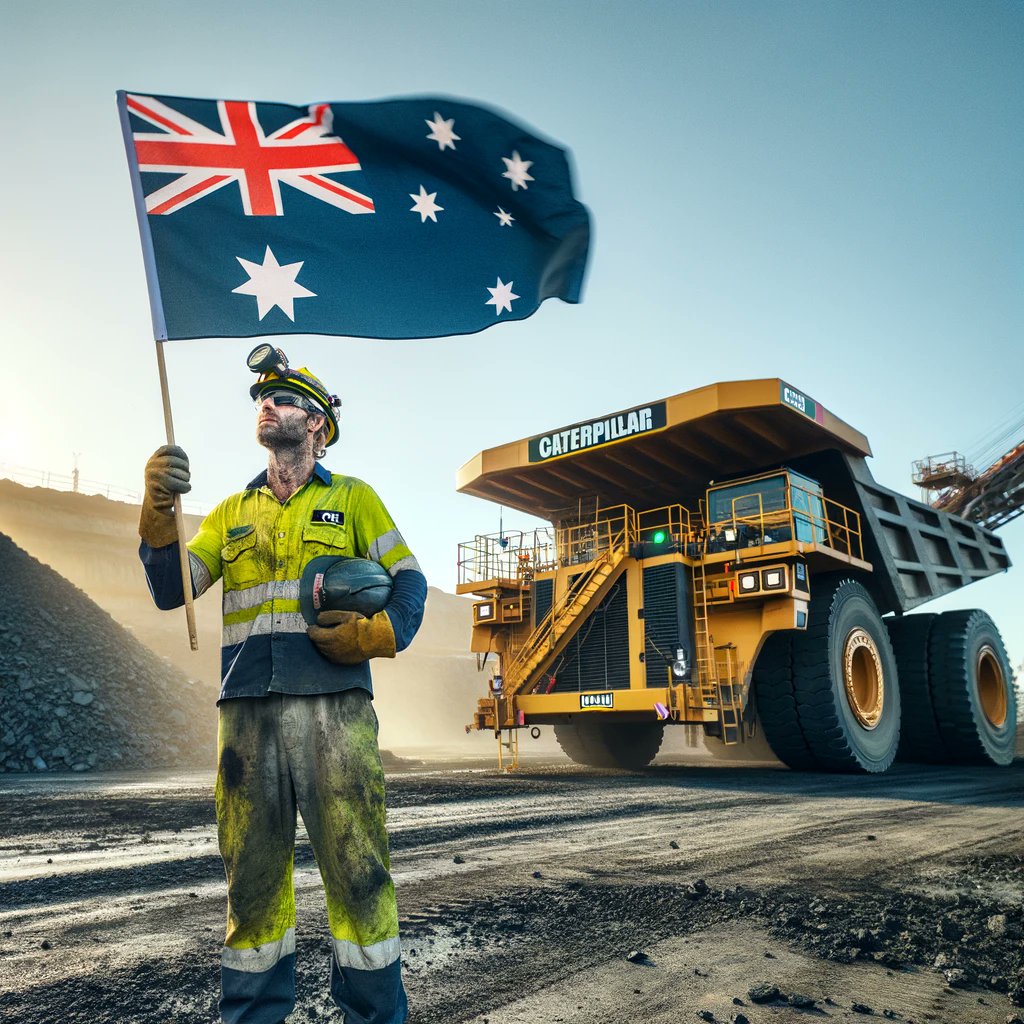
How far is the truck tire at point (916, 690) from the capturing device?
1252 cm

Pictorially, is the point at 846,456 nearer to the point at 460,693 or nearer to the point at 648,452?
the point at 648,452

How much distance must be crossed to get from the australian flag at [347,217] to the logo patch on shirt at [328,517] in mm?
885

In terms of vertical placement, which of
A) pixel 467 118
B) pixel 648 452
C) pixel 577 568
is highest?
pixel 648 452

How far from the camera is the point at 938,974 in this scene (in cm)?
270

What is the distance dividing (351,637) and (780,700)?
910 centimetres

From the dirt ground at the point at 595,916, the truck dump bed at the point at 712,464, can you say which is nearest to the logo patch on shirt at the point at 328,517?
the dirt ground at the point at 595,916

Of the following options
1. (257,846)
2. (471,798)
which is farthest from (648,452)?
(257,846)

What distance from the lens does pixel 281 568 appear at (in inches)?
90.3

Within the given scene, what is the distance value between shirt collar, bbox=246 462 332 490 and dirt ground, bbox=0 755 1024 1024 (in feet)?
5.04

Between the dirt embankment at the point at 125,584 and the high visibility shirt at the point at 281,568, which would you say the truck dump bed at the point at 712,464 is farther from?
the dirt embankment at the point at 125,584

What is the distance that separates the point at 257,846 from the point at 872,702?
10.8m

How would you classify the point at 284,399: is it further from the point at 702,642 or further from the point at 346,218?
the point at 702,642

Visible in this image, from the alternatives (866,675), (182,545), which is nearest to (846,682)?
(866,675)

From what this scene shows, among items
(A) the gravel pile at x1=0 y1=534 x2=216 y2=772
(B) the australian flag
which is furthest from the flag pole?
(A) the gravel pile at x1=0 y1=534 x2=216 y2=772
